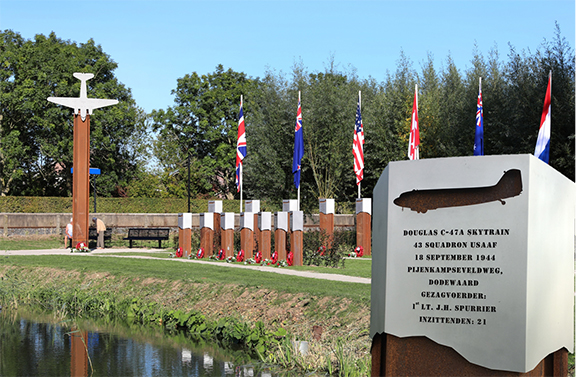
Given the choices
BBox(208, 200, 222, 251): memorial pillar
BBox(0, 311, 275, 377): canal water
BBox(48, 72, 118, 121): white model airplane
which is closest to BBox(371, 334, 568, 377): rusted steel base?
BBox(0, 311, 275, 377): canal water

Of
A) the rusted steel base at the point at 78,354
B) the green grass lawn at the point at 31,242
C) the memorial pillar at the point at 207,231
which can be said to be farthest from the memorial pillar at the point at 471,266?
the green grass lawn at the point at 31,242

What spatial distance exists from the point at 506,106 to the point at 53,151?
29.5 metres

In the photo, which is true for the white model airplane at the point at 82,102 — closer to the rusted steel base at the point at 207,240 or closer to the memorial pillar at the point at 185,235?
the memorial pillar at the point at 185,235

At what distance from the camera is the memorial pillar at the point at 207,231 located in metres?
20.7

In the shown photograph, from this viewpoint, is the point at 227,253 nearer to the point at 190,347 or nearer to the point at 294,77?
the point at 190,347

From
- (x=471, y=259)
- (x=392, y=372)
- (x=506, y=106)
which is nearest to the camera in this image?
(x=471, y=259)

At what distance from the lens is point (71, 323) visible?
12180 millimetres

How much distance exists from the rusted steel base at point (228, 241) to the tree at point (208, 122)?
3190 centimetres

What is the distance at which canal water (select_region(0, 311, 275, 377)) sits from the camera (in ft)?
28.0

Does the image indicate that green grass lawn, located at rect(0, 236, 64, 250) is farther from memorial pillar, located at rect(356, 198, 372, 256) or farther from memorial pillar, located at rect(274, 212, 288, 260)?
memorial pillar, located at rect(356, 198, 372, 256)

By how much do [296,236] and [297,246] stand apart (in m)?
0.30

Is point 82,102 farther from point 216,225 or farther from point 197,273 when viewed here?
point 197,273

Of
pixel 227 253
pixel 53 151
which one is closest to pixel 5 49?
pixel 53 151

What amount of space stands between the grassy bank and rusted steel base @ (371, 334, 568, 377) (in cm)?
350
